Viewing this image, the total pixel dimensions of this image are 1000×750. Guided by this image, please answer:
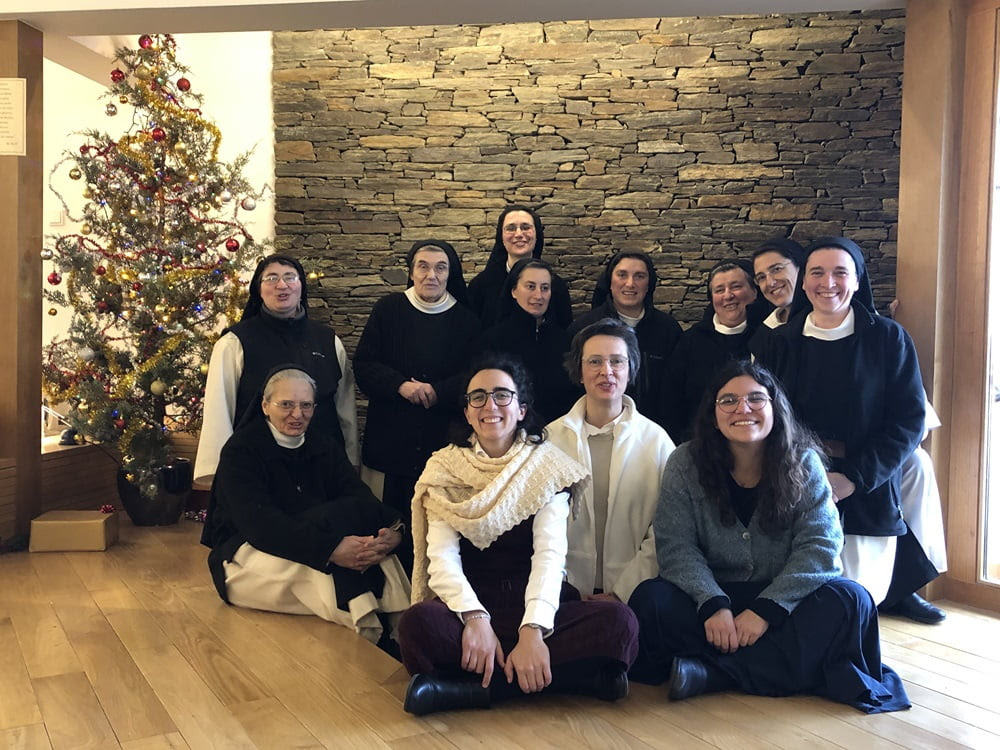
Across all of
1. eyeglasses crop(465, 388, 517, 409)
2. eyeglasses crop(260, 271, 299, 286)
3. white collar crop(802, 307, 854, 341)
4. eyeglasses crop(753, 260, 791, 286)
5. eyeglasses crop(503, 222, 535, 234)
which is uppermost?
eyeglasses crop(503, 222, 535, 234)

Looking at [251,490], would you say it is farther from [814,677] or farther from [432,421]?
[814,677]

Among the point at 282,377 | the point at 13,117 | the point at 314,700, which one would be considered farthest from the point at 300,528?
the point at 13,117

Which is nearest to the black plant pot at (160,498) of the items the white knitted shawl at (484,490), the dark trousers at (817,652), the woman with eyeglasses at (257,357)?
the woman with eyeglasses at (257,357)

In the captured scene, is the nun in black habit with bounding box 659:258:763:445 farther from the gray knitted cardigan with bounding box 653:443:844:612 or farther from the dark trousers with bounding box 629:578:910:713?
the dark trousers with bounding box 629:578:910:713

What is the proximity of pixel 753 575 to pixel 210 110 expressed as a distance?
478cm

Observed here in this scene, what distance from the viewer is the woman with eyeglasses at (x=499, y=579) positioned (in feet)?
7.60

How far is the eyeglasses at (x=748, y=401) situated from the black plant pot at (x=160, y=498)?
326 cm

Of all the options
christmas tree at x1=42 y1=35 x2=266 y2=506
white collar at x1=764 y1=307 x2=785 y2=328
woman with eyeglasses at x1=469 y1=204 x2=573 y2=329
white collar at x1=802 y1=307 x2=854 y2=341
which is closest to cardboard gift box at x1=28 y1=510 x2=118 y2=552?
christmas tree at x1=42 y1=35 x2=266 y2=506

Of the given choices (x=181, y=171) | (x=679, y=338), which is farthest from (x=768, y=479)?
(x=181, y=171)

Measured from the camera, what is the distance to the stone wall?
5637mm

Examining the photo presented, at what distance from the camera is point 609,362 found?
2781 mm

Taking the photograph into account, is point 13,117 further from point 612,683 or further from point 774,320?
point 612,683

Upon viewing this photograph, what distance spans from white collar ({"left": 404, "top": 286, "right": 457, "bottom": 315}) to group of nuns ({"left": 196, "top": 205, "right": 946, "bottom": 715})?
0.04ft

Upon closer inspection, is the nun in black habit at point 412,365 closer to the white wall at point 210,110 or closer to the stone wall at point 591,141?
the stone wall at point 591,141
